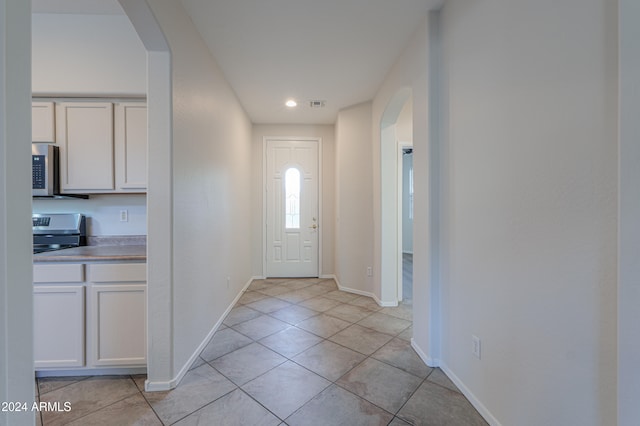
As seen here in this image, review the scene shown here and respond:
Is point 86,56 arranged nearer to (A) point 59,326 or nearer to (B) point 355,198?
(A) point 59,326

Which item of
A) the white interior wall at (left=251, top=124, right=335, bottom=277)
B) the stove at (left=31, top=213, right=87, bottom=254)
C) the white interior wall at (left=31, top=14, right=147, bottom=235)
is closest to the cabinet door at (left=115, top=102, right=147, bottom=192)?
the white interior wall at (left=31, top=14, right=147, bottom=235)

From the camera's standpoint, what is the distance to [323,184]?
4523 millimetres

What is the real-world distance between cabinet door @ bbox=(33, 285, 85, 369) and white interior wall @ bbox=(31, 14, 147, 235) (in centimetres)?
160

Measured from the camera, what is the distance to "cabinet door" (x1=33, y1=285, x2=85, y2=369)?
5.82ft

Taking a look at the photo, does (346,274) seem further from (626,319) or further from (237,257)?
(626,319)

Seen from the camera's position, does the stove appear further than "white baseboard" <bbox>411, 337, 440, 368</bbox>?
Yes

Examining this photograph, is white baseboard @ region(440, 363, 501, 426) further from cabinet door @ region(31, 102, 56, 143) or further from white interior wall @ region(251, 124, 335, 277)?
cabinet door @ region(31, 102, 56, 143)

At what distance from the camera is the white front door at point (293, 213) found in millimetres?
4527

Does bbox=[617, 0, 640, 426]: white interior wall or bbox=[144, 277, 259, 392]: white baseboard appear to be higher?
bbox=[617, 0, 640, 426]: white interior wall

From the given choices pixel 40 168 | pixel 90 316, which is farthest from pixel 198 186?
pixel 40 168

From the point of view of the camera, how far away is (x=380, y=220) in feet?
10.8

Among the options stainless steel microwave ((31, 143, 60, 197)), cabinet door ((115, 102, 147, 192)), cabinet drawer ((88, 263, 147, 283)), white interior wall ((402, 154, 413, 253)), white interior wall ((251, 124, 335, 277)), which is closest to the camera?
cabinet drawer ((88, 263, 147, 283))

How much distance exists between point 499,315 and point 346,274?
2.56 m

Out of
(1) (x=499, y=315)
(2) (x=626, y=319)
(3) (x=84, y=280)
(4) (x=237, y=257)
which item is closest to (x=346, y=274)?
(4) (x=237, y=257)
